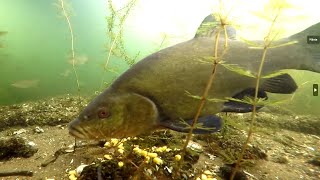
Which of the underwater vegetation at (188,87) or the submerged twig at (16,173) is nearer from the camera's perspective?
the underwater vegetation at (188,87)

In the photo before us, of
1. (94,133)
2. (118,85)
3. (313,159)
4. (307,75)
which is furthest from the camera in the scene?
(307,75)

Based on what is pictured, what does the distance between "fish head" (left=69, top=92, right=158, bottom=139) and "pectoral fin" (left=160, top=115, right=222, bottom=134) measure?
0.58 feet

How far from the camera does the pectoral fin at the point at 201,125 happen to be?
2.82m

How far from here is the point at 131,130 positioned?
2918 mm

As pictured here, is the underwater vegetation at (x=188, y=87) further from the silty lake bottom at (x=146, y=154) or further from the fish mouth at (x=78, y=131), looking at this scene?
the silty lake bottom at (x=146, y=154)

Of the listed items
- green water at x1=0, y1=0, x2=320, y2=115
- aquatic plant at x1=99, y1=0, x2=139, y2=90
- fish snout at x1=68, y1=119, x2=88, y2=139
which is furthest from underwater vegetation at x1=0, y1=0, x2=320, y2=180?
green water at x1=0, y1=0, x2=320, y2=115

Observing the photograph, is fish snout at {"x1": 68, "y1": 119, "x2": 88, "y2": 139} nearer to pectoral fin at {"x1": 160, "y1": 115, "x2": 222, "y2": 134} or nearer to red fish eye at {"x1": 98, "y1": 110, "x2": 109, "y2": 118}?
red fish eye at {"x1": 98, "y1": 110, "x2": 109, "y2": 118}

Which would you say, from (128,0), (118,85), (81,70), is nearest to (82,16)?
(81,70)

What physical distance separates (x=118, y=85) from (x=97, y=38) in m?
22.3

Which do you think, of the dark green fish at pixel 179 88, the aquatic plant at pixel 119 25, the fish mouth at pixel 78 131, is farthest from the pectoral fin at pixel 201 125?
the aquatic plant at pixel 119 25

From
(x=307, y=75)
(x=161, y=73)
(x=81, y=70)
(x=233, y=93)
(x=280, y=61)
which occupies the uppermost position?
(x=280, y=61)

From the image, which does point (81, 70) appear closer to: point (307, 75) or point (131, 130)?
point (307, 75)

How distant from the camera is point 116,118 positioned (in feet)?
9.54

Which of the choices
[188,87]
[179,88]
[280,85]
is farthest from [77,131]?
[280,85]
